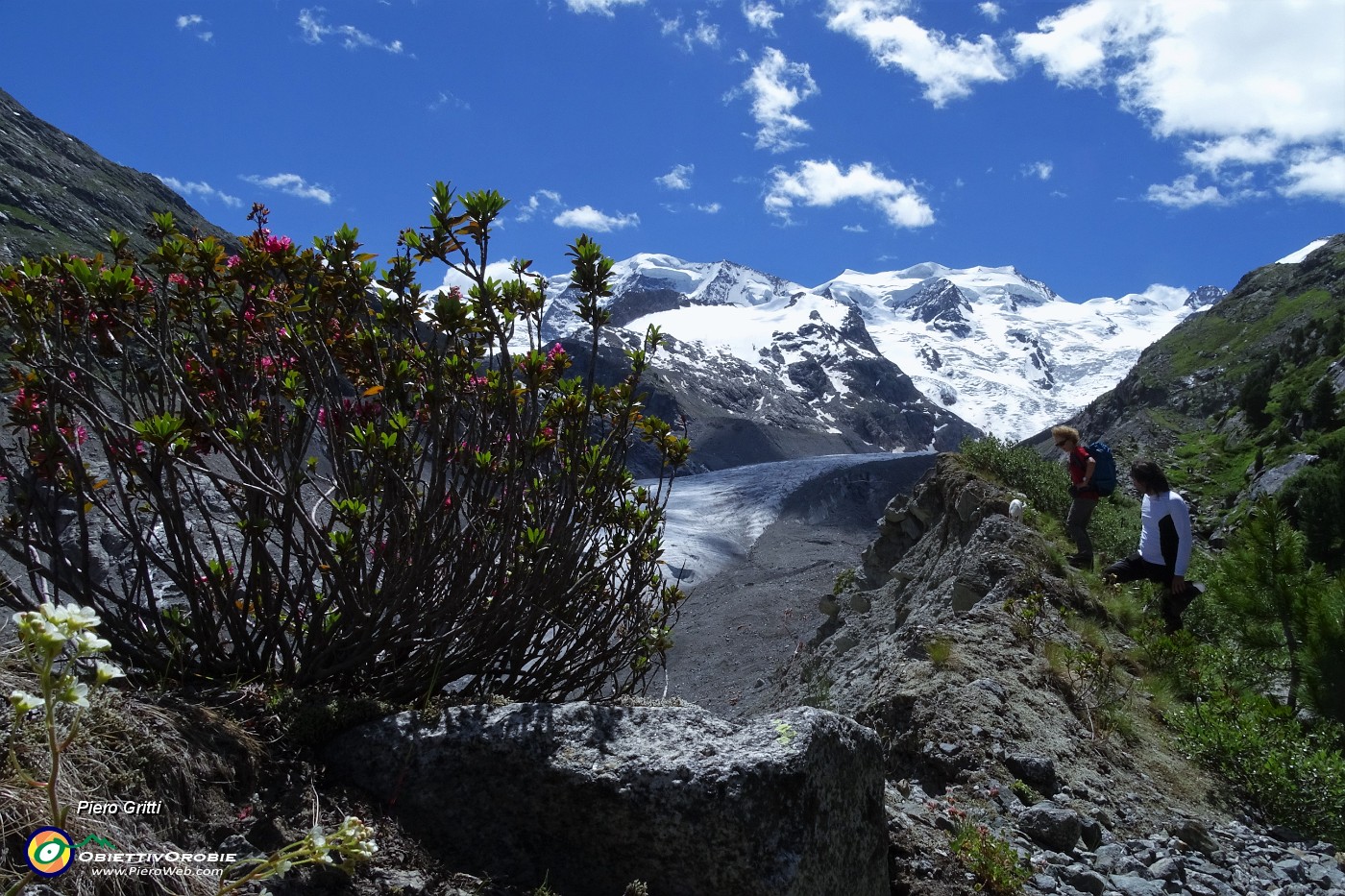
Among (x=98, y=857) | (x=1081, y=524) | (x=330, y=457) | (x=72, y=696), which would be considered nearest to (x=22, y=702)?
(x=72, y=696)

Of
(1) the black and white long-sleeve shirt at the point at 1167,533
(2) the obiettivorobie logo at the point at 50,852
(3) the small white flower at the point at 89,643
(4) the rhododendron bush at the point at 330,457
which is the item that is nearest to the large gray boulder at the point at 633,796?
(4) the rhododendron bush at the point at 330,457

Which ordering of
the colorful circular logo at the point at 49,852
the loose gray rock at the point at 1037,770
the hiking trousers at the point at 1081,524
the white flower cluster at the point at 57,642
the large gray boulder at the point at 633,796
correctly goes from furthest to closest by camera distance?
the hiking trousers at the point at 1081,524, the loose gray rock at the point at 1037,770, the large gray boulder at the point at 633,796, the colorful circular logo at the point at 49,852, the white flower cluster at the point at 57,642

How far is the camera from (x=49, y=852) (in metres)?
2.12

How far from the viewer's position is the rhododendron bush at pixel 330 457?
373cm

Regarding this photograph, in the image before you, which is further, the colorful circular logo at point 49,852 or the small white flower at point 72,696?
the colorful circular logo at point 49,852

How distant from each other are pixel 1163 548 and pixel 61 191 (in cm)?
15412

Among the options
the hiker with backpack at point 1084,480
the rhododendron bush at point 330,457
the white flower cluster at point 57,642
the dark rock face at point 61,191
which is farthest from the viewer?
the dark rock face at point 61,191

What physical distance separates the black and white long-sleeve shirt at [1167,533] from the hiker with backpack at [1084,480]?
116cm

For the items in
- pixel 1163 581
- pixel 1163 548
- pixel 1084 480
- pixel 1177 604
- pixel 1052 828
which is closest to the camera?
pixel 1052 828

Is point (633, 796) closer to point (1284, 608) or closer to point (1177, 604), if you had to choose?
point (1284, 608)

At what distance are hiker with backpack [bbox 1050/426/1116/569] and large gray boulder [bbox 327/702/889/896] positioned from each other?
8.05 metres

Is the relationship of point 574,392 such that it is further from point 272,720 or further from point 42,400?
point 42,400

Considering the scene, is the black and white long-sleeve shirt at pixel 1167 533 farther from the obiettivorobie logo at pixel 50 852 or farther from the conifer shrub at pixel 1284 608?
the obiettivorobie logo at pixel 50 852

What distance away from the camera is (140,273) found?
4.29m
